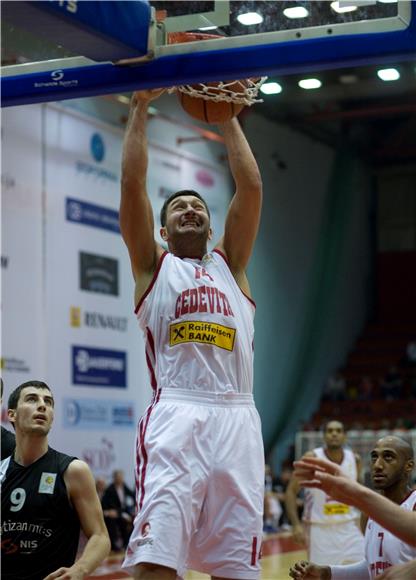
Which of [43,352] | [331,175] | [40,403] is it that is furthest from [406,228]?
[40,403]

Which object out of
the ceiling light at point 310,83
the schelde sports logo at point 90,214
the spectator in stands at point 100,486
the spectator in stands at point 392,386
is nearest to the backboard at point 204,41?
the ceiling light at point 310,83

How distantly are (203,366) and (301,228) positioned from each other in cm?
2267

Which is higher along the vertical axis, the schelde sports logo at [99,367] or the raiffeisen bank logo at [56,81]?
the raiffeisen bank logo at [56,81]

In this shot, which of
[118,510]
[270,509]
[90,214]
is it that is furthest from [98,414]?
[270,509]

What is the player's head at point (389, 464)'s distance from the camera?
17.6 ft

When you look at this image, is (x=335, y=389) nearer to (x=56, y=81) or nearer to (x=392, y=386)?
(x=392, y=386)

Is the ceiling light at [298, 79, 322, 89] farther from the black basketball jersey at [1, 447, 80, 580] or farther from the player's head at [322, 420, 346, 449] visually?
the black basketball jersey at [1, 447, 80, 580]

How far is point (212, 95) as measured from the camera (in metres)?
5.23

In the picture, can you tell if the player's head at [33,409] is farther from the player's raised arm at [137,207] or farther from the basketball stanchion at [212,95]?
the basketball stanchion at [212,95]

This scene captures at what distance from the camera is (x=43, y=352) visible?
57.5 feet

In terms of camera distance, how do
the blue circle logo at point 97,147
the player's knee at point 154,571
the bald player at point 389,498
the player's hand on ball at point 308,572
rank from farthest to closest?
the blue circle logo at point 97,147 < the bald player at point 389,498 < the player's hand on ball at point 308,572 < the player's knee at point 154,571

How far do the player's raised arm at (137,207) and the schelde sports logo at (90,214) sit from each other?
44.6ft

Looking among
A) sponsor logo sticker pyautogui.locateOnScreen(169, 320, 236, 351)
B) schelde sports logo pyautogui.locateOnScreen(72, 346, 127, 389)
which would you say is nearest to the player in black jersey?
sponsor logo sticker pyautogui.locateOnScreen(169, 320, 236, 351)

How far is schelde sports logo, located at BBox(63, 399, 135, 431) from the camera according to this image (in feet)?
58.9
